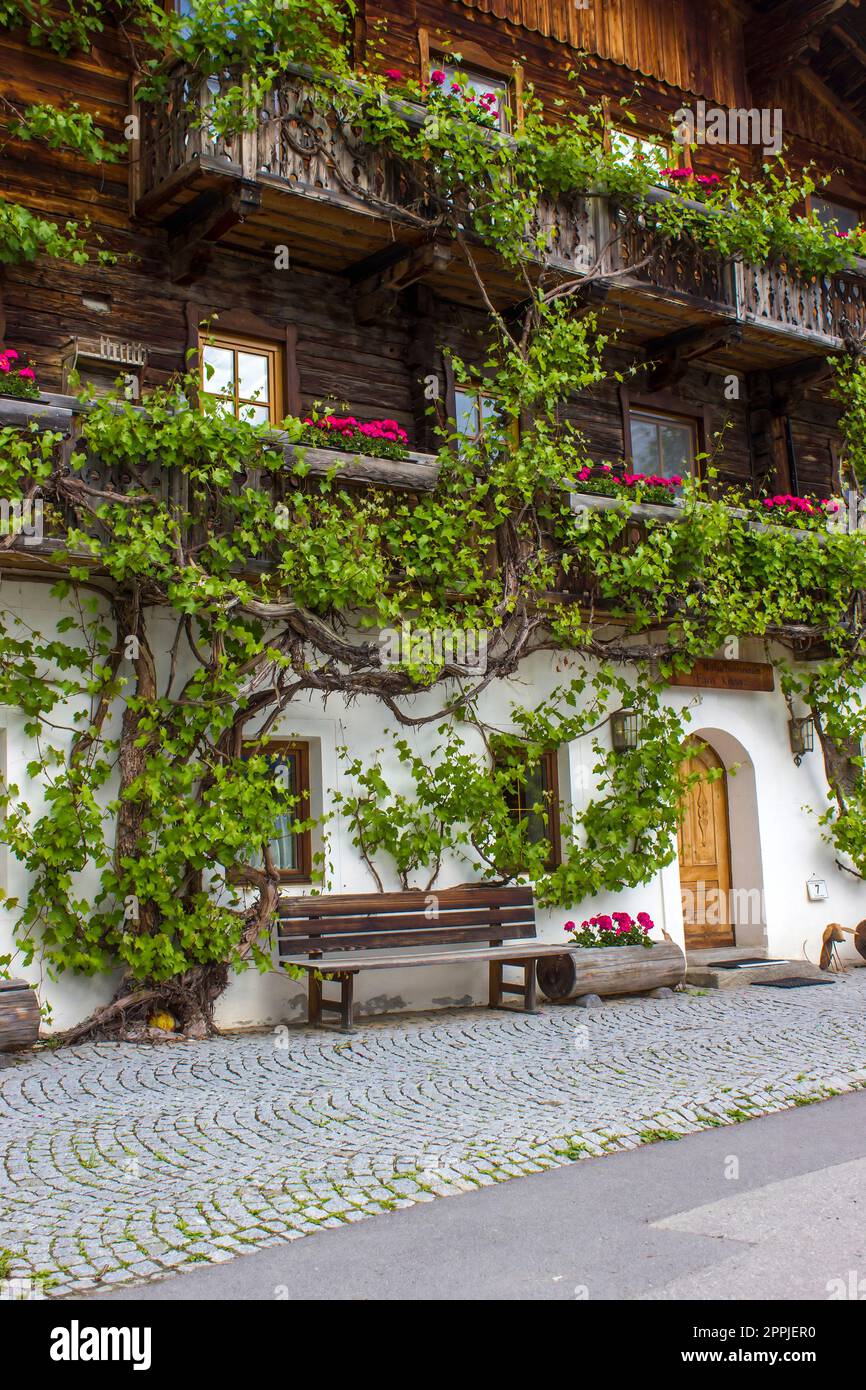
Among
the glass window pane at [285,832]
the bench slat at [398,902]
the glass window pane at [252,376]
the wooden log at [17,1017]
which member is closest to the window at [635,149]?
the glass window pane at [252,376]

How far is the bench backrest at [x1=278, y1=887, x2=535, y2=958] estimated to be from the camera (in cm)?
1004

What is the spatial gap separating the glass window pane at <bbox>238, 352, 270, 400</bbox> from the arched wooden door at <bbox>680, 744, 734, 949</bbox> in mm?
5991

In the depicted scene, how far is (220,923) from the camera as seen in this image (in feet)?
32.5

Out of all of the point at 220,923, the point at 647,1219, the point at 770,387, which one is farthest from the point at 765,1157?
the point at 770,387

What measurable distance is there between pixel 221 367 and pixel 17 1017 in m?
5.80

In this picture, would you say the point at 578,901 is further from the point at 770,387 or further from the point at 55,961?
the point at 770,387

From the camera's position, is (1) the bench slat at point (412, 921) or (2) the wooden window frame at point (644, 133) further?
(2) the wooden window frame at point (644, 133)

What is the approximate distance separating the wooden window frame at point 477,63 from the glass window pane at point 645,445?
336cm

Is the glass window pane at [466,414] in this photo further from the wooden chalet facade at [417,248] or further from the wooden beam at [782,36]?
the wooden beam at [782,36]

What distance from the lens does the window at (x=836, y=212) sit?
17047 millimetres

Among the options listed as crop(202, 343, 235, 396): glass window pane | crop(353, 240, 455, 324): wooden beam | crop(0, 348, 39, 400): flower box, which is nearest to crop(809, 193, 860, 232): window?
crop(353, 240, 455, 324): wooden beam

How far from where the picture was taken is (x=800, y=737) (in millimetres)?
14406

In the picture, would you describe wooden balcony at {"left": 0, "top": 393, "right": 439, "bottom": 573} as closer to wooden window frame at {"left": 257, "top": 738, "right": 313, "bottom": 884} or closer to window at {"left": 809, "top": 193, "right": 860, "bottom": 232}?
wooden window frame at {"left": 257, "top": 738, "right": 313, "bottom": 884}

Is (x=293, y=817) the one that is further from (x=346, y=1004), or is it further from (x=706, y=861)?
(x=706, y=861)
